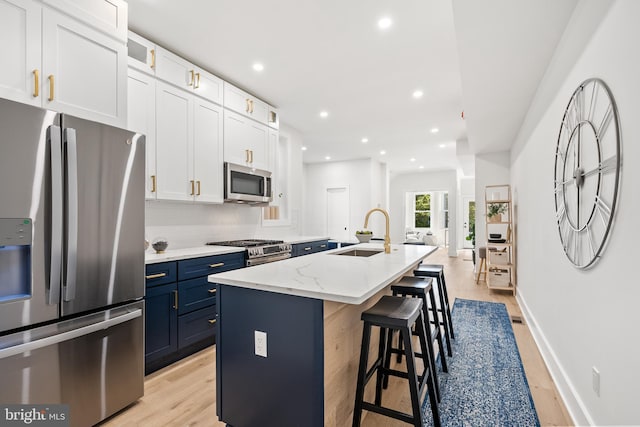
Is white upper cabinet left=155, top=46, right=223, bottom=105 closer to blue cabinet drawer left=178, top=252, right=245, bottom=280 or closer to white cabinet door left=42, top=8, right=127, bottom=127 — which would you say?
white cabinet door left=42, top=8, right=127, bottom=127

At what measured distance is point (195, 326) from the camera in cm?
273

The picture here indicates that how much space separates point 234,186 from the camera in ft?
11.9

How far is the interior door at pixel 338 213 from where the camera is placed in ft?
27.4

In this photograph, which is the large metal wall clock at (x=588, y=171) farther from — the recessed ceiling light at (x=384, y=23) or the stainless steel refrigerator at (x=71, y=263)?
the stainless steel refrigerator at (x=71, y=263)

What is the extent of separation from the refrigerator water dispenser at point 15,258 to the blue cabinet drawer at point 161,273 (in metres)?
0.88

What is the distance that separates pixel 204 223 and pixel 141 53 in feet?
5.90

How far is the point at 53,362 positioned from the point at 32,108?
126 cm

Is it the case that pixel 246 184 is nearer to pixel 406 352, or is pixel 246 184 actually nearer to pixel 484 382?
pixel 406 352

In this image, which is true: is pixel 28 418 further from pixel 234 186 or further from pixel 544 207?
pixel 544 207

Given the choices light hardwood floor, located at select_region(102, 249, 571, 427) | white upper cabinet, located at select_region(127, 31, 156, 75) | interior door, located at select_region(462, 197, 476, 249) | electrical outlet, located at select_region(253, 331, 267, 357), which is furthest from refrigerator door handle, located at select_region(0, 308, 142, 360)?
interior door, located at select_region(462, 197, 476, 249)

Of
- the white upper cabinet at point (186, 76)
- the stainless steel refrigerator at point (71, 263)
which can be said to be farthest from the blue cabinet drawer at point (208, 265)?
the white upper cabinet at point (186, 76)

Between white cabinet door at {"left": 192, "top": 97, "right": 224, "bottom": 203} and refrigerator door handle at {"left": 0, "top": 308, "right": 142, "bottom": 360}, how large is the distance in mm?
1534

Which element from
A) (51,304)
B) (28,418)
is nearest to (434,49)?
(51,304)

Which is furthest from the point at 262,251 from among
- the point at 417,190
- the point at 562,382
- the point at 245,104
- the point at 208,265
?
the point at 417,190
